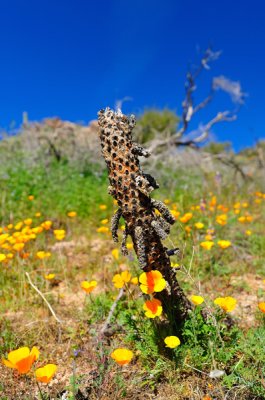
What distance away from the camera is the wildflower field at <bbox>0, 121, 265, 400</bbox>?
6.53ft

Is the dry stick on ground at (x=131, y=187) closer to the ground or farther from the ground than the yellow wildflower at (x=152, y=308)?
farther from the ground

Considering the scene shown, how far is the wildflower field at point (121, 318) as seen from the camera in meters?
1.99

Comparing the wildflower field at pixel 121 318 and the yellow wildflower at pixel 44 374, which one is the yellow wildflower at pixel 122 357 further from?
the yellow wildflower at pixel 44 374

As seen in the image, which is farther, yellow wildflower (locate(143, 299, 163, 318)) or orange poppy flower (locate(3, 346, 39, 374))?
yellow wildflower (locate(143, 299, 163, 318))

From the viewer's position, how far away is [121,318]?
2406 millimetres

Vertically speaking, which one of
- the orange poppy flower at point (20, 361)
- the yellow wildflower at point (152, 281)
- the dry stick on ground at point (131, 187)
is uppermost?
the dry stick on ground at point (131, 187)

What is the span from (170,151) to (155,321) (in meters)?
9.66

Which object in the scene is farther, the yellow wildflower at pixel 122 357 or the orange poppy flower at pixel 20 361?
the yellow wildflower at pixel 122 357

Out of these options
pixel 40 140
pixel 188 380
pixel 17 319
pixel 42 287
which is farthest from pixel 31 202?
pixel 40 140

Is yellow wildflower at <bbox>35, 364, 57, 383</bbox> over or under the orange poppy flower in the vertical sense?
under

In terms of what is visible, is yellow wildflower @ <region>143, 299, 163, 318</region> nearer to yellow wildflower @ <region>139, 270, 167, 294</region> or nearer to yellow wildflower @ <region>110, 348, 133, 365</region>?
yellow wildflower @ <region>139, 270, 167, 294</region>

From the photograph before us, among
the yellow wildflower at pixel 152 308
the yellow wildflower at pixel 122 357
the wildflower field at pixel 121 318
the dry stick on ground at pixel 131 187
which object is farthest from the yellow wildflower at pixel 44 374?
the dry stick on ground at pixel 131 187

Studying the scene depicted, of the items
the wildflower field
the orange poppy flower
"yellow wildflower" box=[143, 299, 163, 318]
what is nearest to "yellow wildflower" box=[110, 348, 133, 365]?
the wildflower field

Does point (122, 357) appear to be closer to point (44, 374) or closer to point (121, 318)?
point (44, 374)
